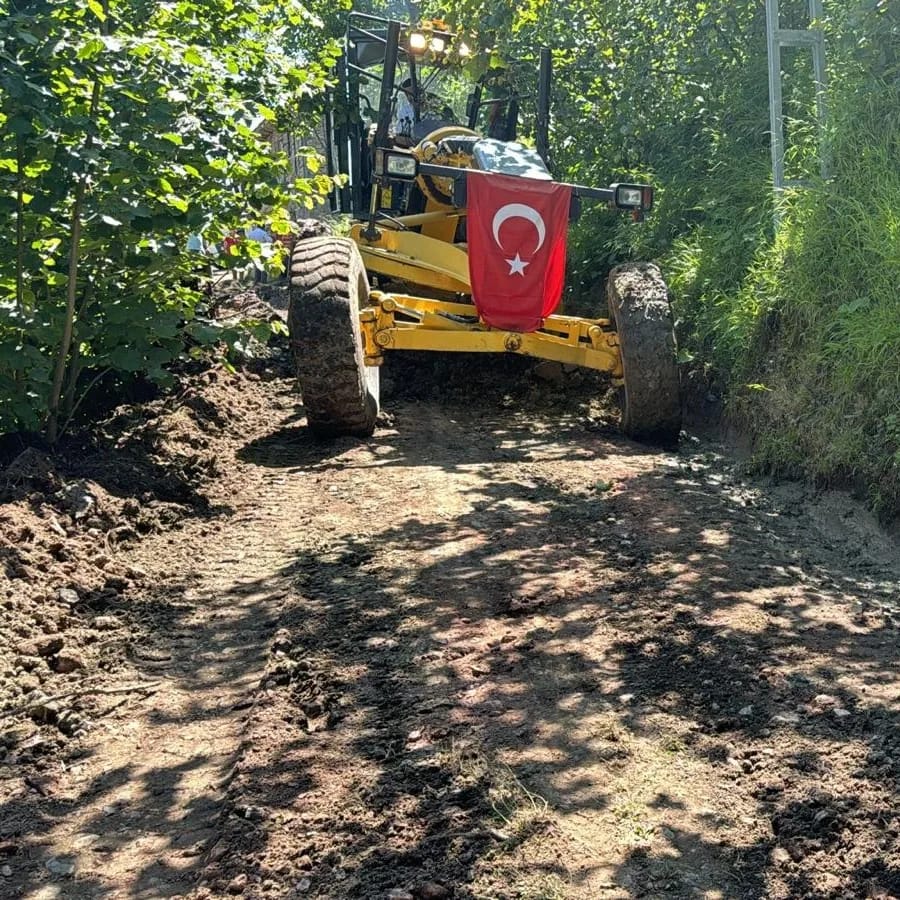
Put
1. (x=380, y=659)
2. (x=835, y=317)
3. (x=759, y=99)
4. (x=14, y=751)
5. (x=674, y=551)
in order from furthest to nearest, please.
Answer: (x=759, y=99) → (x=835, y=317) → (x=674, y=551) → (x=380, y=659) → (x=14, y=751)

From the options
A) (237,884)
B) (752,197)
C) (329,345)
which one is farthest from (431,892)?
(752,197)

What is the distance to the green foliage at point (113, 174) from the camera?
484 cm

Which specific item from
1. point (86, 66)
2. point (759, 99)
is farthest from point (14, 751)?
point (759, 99)

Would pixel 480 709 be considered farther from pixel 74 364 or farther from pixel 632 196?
pixel 632 196

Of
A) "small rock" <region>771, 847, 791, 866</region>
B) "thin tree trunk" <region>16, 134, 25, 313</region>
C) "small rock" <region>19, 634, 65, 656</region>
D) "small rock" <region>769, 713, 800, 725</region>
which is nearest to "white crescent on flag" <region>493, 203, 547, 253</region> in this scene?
"thin tree trunk" <region>16, 134, 25, 313</region>

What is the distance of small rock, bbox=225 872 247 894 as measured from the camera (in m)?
2.76

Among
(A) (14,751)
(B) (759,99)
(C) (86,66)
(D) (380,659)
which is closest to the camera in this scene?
(A) (14,751)

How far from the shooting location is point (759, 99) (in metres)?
10.4

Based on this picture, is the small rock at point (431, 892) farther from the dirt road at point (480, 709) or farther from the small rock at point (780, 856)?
the small rock at point (780, 856)

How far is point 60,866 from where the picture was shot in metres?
2.99

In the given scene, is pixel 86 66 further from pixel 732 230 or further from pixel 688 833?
pixel 732 230

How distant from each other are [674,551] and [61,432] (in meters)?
3.36

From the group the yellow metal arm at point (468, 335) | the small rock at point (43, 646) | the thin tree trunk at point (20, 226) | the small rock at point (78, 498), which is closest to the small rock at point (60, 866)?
the small rock at point (43, 646)

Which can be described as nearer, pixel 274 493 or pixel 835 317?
pixel 274 493
